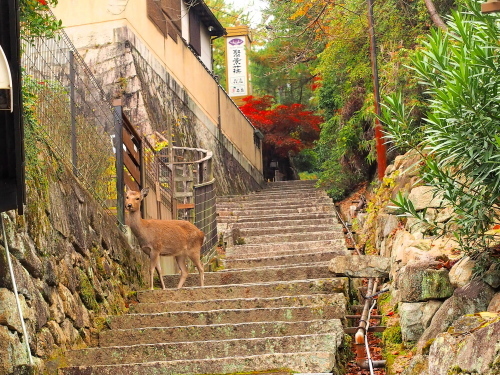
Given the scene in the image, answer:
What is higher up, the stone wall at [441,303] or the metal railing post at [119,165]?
the metal railing post at [119,165]

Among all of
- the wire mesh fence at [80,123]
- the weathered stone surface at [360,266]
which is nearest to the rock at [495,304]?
the weathered stone surface at [360,266]

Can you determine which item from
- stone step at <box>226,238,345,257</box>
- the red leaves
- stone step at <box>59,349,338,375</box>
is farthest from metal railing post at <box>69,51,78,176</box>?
the red leaves

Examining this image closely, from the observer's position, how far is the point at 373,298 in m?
10.6

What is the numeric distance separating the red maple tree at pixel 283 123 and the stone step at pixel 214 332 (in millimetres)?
21680

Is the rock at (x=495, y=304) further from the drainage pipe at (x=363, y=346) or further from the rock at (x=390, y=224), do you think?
the rock at (x=390, y=224)

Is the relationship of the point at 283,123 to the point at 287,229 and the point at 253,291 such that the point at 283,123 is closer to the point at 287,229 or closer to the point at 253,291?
the point at 287,229

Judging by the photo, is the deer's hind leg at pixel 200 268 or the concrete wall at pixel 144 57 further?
the concrete wall at pixel 144 57

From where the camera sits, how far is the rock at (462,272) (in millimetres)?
7600

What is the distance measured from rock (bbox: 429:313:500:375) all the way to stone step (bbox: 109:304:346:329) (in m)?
2.64

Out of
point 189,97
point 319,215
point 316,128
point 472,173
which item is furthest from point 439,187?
point 316,128

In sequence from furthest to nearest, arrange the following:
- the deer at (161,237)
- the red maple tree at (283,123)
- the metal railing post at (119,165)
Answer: the red maple tree at (283,123)
the metal railing post at (119,165)
the deer at (161,237)

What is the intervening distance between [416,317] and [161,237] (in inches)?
161

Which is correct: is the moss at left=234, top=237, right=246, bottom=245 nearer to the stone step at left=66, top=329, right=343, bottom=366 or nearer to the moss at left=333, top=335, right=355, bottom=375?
the moss at left=333, top=335, right=355, bottom=375

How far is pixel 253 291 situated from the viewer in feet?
32.4
